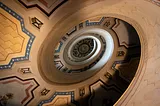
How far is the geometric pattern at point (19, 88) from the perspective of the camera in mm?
4223

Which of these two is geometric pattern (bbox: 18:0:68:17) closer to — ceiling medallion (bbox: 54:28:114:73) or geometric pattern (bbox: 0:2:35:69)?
geometric pattern (bbox: 0:2:35:69)

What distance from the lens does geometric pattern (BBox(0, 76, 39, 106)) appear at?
4.22 m

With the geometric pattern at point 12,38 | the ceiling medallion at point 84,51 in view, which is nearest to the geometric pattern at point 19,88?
the geometric pattern at point 12,38

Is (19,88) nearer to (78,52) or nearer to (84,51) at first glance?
(78,52)

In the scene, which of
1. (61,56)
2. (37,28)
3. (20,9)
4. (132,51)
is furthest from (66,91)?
(20,9)

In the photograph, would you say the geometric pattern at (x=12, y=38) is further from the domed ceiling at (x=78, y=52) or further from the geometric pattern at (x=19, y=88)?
the geometric pattern at (x=19, y=88)

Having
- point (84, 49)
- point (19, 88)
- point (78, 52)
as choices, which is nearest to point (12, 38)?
point (19, 88)

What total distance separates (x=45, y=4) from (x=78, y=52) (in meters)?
2.33

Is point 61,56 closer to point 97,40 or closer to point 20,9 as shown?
point 97,40

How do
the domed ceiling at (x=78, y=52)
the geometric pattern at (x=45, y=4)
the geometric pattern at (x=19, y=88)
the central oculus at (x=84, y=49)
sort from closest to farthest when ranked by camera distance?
1. the geometric pattern at (x=45, y=4)
2. the domed ceiling at (x=78, y=52)
3. the geometric pattern at (x=19, y=88)
4. the central oculus at (x=84, y=49)

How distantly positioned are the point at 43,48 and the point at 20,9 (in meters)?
0.87

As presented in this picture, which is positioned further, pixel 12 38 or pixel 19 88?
pixel 19 88

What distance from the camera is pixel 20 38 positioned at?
11.9 feet

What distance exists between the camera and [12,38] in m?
3.60
